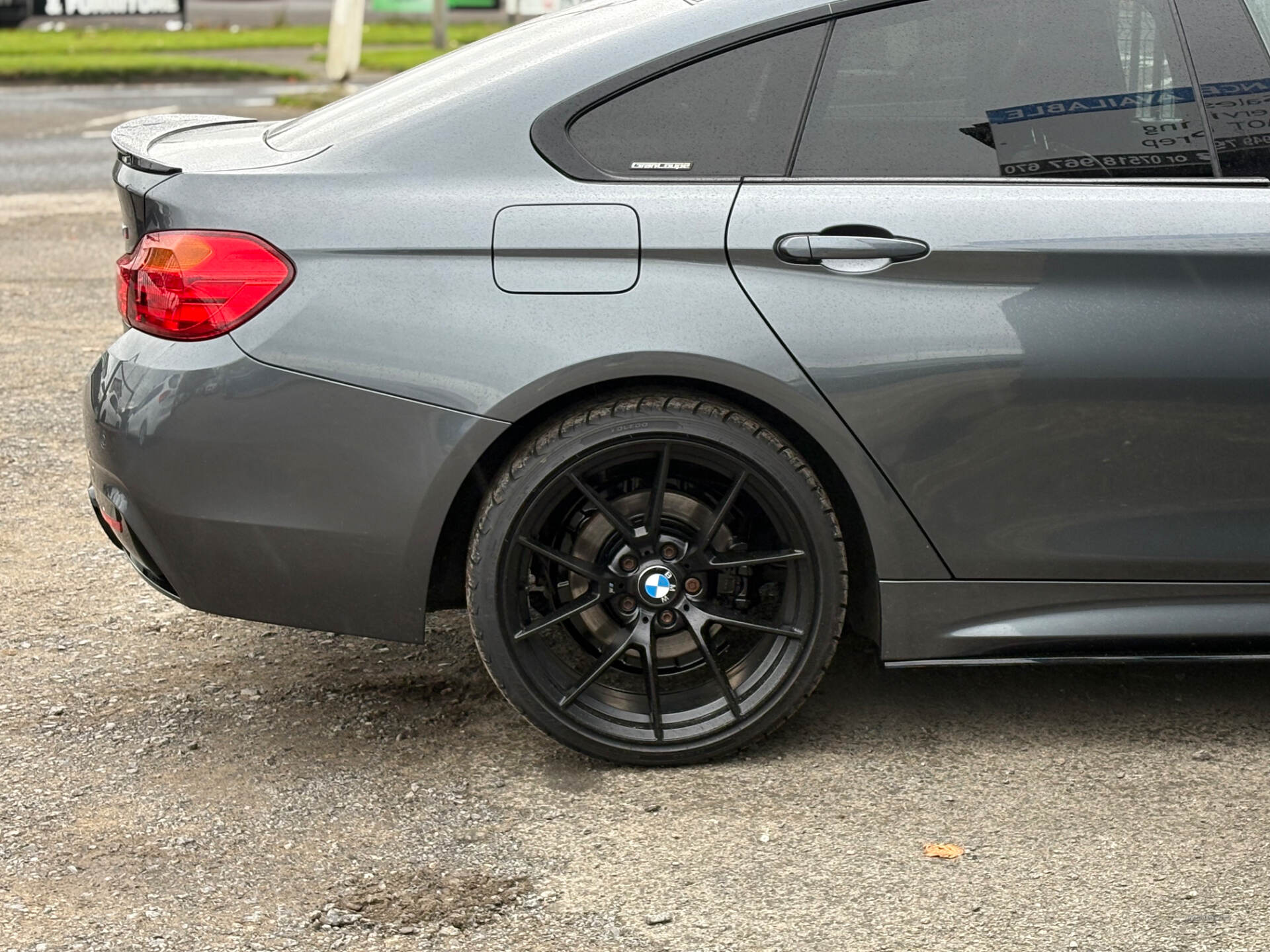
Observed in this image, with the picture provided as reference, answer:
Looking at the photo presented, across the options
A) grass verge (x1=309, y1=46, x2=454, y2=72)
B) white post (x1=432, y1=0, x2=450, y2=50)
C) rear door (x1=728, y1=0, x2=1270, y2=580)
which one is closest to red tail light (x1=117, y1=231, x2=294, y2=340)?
rear door (x1=728, y1=0, x2=1270, y2=580)

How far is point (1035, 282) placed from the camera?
319cm

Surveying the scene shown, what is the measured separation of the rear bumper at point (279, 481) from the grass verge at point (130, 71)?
16.9 meters

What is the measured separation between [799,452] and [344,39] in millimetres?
14856

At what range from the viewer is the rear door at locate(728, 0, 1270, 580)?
318 cm

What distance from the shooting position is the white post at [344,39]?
16.8 metres

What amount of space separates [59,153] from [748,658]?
11227mm

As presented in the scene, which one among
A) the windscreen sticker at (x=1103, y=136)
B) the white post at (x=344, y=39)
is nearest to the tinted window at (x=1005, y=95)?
the windscreen sticker at (x=1103, y=136)

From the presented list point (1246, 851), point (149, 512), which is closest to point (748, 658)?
point (1246, 851)

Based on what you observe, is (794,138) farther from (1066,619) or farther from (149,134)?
(149,134)

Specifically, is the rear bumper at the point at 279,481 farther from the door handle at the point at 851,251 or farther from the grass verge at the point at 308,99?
the grass verge at the point at 308,99

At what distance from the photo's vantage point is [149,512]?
129 inches

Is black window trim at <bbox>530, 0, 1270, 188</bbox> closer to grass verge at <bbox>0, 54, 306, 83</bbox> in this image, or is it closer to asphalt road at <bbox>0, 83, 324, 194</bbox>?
asphalt road at <bbox>0, 83, 324, 194</bbox>

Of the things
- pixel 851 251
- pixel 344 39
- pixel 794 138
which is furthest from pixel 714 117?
pixel 344 39

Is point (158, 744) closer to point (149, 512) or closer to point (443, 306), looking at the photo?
point (149, 512)
